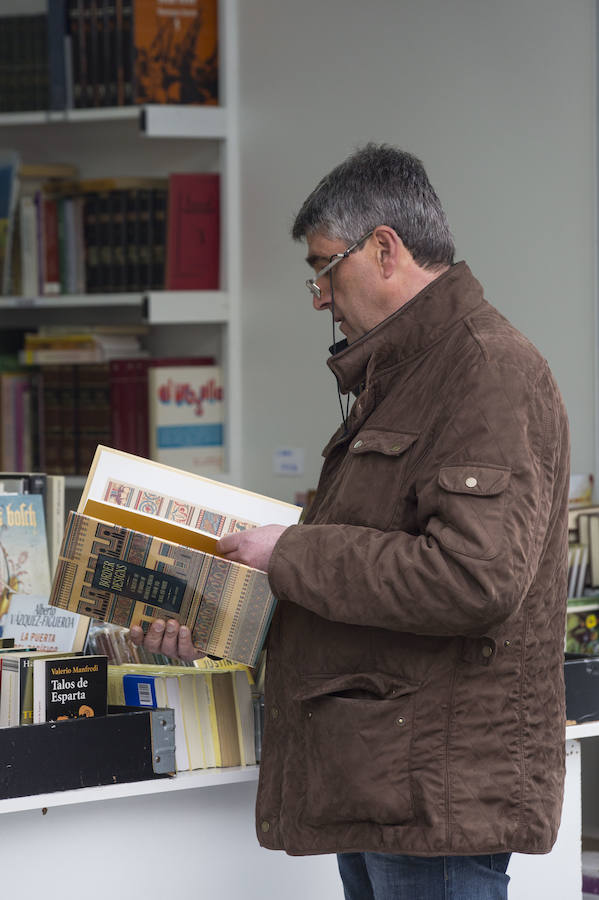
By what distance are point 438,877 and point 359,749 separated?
189mm

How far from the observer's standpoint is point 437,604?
4.10 feet

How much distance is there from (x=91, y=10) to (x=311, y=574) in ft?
9.18

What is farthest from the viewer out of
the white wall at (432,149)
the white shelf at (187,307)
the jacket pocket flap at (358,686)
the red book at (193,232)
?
the red book at (193,232)

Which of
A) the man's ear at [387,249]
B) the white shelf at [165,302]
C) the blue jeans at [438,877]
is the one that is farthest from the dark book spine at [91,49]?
the blue jeans at [438,877]

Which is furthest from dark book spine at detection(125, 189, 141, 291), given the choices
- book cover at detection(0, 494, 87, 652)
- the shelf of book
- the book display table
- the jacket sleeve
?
the jacket sleeve

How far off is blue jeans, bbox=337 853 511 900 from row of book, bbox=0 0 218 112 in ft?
9.06

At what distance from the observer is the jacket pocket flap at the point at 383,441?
1.34 metres

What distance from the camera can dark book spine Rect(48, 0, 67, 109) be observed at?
3.57 m

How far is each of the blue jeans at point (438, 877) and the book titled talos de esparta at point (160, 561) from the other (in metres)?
0.31

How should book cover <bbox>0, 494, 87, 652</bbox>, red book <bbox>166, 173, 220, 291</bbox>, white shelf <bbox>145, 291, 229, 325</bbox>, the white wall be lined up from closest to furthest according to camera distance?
1. book cover <bbox>0, 494, 87, 652</bbox>
2. the white wall
3. white shelf <bbox>145, 291, 229, 325</bbox>
4. red book <bbox>166, 173, 220, 291</bbox>

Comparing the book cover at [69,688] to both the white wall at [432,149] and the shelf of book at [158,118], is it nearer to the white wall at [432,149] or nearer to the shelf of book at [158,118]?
the white wall at [432,149]

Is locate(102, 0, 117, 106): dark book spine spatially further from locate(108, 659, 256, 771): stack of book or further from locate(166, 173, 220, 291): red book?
locate(108, 659, 256, 771): stack of book

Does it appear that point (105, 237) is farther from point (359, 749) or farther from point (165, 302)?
point (359, 749)

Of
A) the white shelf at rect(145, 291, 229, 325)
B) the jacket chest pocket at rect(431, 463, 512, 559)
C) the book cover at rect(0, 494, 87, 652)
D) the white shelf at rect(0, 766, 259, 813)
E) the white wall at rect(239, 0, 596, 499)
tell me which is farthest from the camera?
the white shelf at rect(145, 291, 229, 325)
